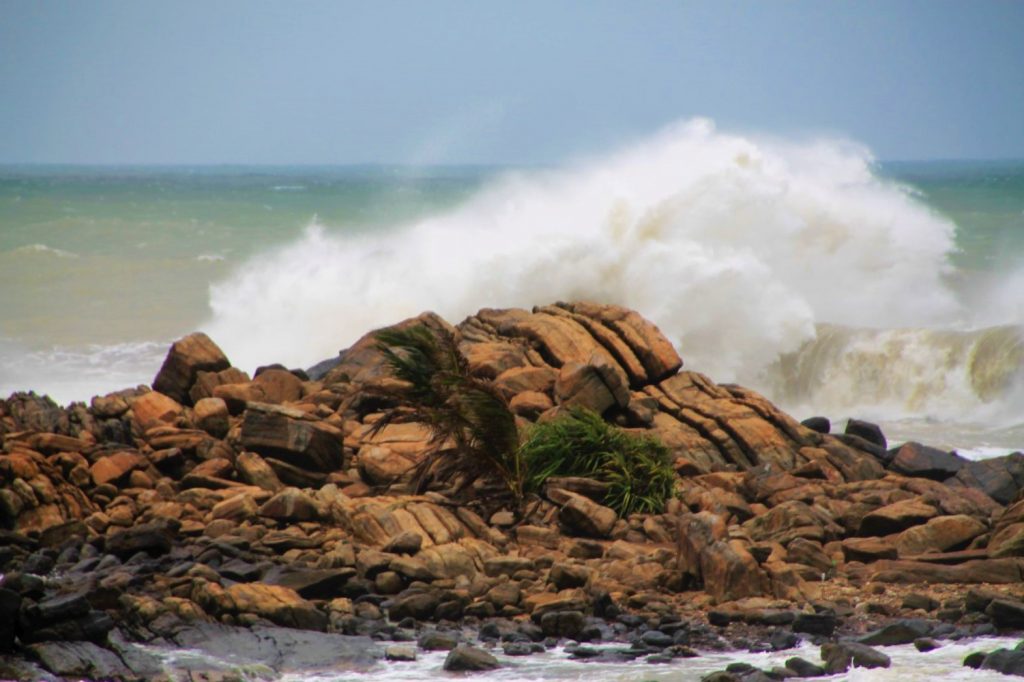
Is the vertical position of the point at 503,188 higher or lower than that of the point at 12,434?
higher

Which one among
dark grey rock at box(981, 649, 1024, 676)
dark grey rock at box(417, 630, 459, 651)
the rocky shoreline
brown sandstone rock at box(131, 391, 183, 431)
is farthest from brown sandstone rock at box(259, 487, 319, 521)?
dark grey rock at box(981, 649, 1024, 676)

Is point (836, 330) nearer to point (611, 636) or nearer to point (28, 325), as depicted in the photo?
point (611, 636)

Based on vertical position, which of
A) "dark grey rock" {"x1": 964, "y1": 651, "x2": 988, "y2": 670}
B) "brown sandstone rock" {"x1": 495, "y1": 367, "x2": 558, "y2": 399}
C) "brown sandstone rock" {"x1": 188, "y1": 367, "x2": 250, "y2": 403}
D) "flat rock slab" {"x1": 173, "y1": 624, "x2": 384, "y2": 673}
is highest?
"brown sandstone rock" {"x1": 495, "y1": 367, "x2": 558, "y2": 399}

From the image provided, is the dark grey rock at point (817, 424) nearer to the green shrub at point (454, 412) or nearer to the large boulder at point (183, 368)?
the green shrub at point (454, 412)

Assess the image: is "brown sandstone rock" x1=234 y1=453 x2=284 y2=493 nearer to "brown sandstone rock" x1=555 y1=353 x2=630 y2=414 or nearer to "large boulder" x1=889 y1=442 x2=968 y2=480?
"brown sandstone rock" x1=555 y1=353 x2=630 y2=414

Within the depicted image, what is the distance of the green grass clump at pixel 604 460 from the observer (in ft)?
42.3

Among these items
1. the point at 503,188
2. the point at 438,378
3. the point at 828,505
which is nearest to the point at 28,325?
the point at 503,188

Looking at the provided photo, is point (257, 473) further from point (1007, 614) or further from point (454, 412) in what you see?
point (1007, 614)

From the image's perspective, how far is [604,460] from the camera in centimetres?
1335

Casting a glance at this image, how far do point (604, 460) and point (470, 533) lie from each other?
1.86 metres

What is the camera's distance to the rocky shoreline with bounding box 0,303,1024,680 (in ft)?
30.6

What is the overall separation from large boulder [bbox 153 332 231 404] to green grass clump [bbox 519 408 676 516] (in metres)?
4.20

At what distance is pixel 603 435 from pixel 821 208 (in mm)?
19722

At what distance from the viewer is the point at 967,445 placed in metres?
18.5
